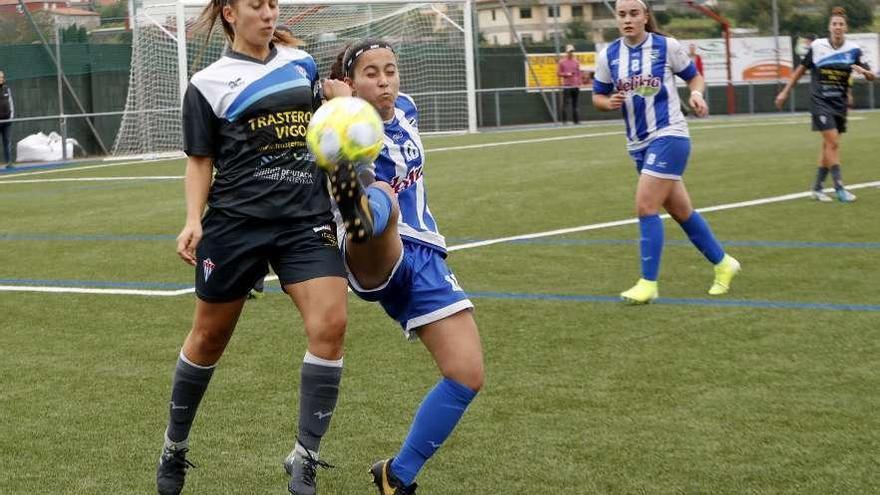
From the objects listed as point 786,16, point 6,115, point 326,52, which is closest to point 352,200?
point 326,52

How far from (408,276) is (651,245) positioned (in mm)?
4255

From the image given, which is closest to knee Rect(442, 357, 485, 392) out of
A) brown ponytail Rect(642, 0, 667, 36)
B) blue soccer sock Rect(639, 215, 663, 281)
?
blue soccer sock Rect(639, 215, 663, 281)

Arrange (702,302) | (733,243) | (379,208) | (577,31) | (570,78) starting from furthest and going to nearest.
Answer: (577,31)
(570,78)
(733,243)
(702,302)
(379,208)

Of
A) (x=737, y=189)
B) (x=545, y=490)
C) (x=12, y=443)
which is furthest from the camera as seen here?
(x=737, y=189)

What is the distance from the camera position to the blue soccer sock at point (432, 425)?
450cm

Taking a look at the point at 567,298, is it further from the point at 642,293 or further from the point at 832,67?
the point at 832,67

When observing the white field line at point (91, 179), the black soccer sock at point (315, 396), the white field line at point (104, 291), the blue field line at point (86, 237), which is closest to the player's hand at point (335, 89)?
the black soccer sock at point (315, 396)

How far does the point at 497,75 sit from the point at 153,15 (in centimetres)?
1183

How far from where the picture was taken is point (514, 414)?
5719mm

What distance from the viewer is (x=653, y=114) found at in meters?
8.70

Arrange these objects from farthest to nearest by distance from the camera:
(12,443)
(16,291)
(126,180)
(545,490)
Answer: (126,180)
(16,291)
(12,443)
(545,490)

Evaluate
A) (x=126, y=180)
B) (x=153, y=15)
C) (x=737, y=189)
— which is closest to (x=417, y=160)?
(x=737, y=189)

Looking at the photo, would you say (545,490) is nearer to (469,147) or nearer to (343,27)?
(469,147)

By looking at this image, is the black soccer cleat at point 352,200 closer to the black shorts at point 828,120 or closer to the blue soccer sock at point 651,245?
the blue soccer sock at point 651,245
